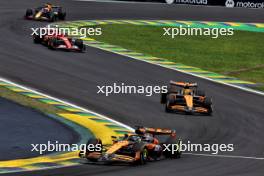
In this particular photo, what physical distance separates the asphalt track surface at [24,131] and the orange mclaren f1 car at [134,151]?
1785 mm

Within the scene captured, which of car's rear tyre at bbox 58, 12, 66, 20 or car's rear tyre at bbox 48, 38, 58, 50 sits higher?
car's rear tyre at bbox 58, 12, 66, 20

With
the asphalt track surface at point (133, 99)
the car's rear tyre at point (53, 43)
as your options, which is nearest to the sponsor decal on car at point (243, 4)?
the asphalt track surface at point (133, 99)

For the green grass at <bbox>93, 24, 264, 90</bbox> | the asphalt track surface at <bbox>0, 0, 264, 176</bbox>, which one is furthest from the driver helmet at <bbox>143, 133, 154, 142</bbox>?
the green grass at <bbox>93, 24, 264, 90</bbox>

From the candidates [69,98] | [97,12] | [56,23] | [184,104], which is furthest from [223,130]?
[97,12]

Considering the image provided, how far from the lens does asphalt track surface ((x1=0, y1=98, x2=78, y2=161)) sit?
74.7 ft

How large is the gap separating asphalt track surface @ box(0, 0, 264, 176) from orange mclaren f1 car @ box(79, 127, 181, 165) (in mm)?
344

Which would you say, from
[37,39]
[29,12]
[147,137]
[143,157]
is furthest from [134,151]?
[29,12]

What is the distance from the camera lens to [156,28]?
5238 cm

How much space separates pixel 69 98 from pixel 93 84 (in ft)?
8.68

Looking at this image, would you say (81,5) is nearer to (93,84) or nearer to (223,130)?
(93,84)

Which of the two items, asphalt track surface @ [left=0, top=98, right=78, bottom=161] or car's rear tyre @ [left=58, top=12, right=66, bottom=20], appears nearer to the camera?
asphalt track surface @ [left=0, top=98, right=78, bottom=161]

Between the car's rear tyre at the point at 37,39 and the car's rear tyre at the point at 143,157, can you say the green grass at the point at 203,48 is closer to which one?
the car's rear tyre at the point at 37,39

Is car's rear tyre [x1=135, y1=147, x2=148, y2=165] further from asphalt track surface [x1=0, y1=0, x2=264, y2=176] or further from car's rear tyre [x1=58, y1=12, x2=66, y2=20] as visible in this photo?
car's rear tyre [x1=58, y1=12, x2=66, y2=20]

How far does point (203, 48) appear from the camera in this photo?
1869 inches
